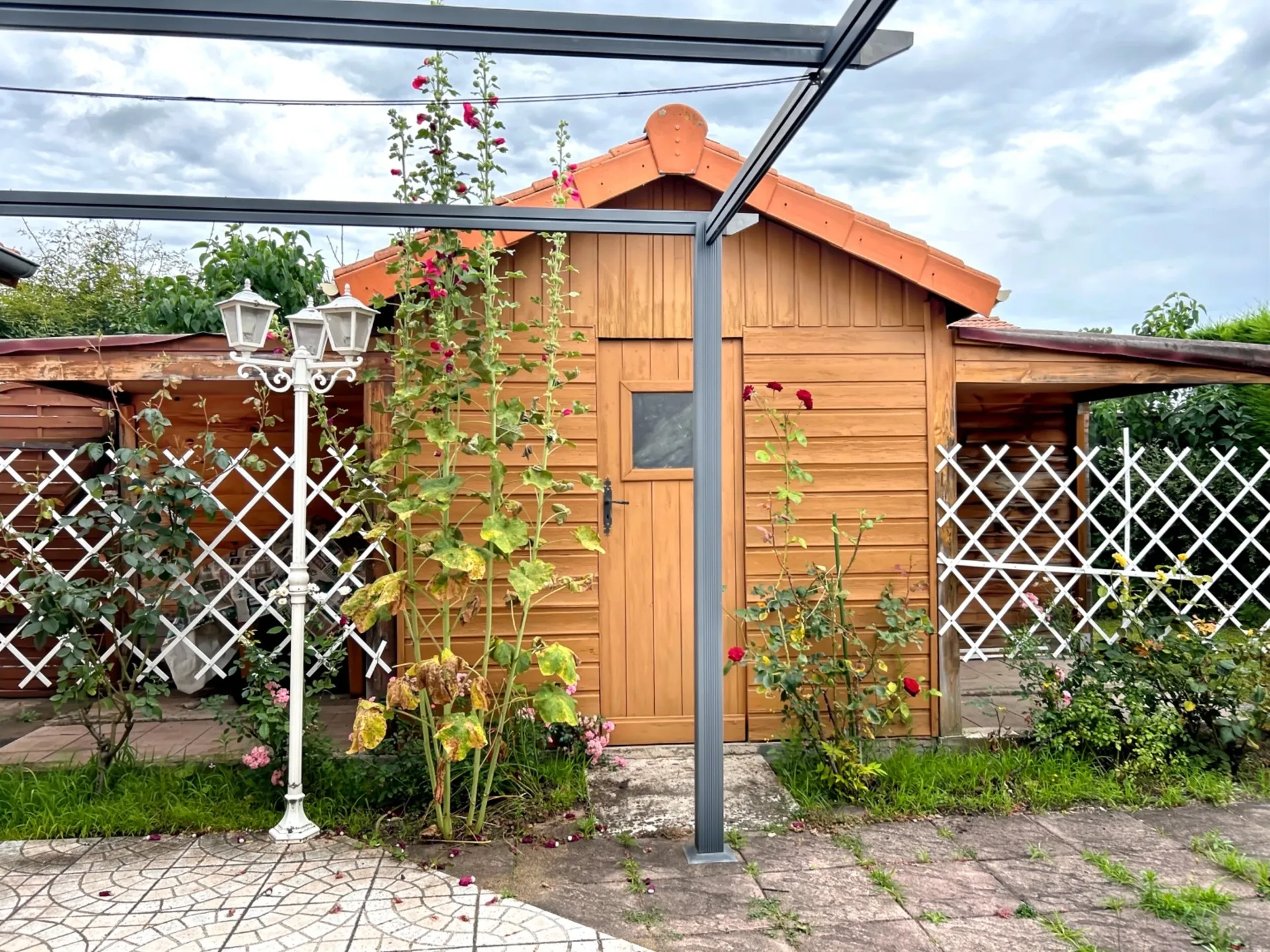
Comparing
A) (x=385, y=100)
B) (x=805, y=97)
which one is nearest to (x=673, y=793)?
(x=805, y=97)

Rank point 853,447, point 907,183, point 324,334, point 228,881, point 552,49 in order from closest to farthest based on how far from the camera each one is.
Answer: point 552,49 < point 228,881 < point 324,334 < point 853,447 < point 907,183

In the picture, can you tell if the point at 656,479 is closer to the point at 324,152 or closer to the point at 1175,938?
the point at 1175,938

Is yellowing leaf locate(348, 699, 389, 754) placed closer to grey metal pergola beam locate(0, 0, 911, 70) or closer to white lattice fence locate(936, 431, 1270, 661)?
grey metal pergola beam locate(0, 0, 911, 70)

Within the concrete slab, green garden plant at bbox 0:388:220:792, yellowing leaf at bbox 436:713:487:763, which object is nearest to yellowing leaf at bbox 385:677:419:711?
yellowing leaf at bbox 436:713:487:763

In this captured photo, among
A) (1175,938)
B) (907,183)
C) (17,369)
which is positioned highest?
(907,183)

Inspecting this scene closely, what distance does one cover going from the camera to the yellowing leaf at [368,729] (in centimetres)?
285

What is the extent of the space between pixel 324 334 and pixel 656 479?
1.64 m

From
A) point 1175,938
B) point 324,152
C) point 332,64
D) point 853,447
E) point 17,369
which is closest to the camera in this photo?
point 1175,938

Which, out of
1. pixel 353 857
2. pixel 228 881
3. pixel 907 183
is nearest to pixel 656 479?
pixel 353 857

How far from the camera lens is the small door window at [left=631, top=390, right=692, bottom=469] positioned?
3.93m

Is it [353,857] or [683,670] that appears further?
[683,670]

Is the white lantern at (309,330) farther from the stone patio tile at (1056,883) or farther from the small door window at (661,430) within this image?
the stone patio tile at (1056,883)

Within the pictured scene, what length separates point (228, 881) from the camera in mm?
2703

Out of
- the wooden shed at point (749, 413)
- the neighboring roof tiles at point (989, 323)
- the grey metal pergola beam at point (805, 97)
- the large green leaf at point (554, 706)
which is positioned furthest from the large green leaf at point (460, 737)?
the neighboring roof tiles at point (989, 323)
